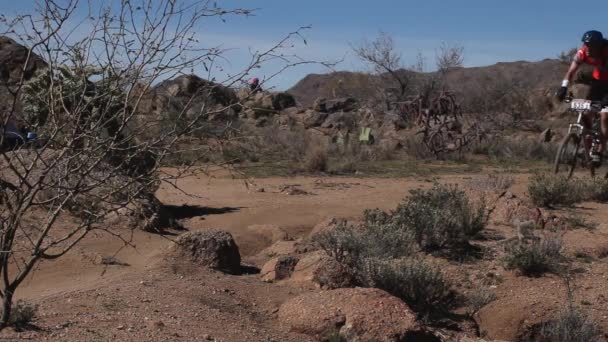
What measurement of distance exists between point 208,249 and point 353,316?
214 cm

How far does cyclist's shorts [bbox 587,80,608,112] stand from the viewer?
9.96 m

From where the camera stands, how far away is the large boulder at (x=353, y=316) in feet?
21.4

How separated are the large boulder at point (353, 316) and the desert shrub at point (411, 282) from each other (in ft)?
2.30

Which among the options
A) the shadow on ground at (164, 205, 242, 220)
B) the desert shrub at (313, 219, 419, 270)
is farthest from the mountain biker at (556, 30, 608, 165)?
the shadow on ground at (164, 205, 242, 220)

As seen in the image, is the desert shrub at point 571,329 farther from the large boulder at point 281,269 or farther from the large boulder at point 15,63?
the large boulder at point 15,63

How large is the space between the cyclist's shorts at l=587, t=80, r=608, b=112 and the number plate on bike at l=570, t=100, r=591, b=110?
196 mm

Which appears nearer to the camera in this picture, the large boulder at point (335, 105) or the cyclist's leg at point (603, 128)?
the cyclist's leg at point (603, 128)

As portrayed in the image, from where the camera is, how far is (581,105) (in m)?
9.99

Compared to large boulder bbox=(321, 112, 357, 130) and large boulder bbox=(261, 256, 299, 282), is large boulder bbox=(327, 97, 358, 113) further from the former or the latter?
large boulder bbox=(261, 256, 299, 282)

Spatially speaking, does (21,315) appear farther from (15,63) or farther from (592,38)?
(592,38)

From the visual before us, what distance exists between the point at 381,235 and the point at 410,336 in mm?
2101

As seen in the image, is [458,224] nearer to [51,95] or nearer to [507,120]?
[51,95]

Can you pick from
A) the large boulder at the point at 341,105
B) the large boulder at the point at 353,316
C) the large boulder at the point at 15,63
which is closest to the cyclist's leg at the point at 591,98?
the large boulder at the point at 353,316

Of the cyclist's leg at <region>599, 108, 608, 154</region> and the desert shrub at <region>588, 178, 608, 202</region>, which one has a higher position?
the cyclist's leg at <region>599, 108, 608, 154</region>
